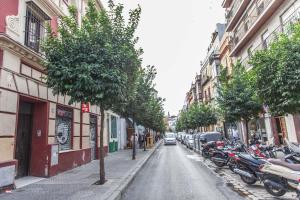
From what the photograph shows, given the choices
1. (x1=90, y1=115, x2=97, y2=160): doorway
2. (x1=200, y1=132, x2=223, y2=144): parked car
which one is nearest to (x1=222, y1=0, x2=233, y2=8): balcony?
(x1=200, y1=132, x2=223, y2=144): parked car

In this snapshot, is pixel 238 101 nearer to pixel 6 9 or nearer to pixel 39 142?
pixel 39 142

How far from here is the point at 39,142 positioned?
1058 centimetres

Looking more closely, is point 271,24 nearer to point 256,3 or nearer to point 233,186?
point 256,3

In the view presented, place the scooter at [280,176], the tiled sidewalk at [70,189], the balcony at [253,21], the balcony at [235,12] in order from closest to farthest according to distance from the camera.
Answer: the scooter at [280,176] → the tiled sidewalk at [70,189] → the balcony at [253,21] → the balcony at [235,12]

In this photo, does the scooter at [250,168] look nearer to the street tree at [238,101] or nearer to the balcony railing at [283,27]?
the balcony railing at [283,27]

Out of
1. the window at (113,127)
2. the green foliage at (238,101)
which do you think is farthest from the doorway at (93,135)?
the green foliage at (238,101)

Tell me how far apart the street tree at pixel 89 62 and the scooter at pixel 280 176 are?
16.9 ft

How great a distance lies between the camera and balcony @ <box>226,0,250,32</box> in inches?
898

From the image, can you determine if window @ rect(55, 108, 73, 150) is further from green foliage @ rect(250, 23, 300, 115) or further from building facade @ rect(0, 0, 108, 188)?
green foliage @ rect(250, 23, 300, 115)

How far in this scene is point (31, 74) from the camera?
9867mm

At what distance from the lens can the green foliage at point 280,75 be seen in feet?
27.7

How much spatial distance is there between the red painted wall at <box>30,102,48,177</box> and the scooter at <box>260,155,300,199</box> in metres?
8.22

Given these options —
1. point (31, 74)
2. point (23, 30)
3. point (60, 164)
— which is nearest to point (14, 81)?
point (31, 74)

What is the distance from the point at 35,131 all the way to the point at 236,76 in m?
11.4
